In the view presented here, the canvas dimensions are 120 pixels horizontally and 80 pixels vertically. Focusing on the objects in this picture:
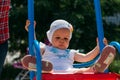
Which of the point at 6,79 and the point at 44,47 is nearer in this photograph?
the point at 44,47

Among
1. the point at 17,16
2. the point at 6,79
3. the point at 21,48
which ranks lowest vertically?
the point at 6,79

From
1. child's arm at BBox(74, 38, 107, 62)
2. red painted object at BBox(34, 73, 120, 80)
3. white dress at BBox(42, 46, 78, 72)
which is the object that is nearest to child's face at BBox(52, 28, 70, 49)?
white dress at BBox(42, 46, 78, 72)

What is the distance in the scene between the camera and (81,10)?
820cm

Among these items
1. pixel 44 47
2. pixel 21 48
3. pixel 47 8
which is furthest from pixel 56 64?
pixel 21 48

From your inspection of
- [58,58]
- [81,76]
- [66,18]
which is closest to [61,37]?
[58,58]

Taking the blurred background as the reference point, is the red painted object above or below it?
below

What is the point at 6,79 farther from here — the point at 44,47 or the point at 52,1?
the point at 44,47

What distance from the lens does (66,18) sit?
26.0ft

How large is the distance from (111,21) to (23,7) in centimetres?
187

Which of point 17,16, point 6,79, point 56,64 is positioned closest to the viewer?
point 56,64

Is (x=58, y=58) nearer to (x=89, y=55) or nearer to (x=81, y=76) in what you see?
(x=89, y=55)

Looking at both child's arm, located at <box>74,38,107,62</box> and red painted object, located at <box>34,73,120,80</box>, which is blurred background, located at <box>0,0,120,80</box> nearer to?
child's arm, located at <box>74,38,107,62</box>

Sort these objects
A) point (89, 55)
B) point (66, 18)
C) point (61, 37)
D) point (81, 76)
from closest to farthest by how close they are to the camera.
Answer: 1. point (81, 76)
2. point (61, 37)
3. point (89, 55)
4. point (66, 18)

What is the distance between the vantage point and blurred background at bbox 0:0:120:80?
8.12 metres
